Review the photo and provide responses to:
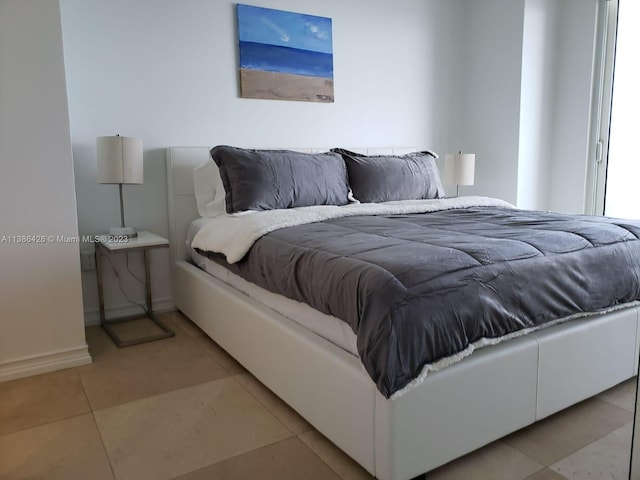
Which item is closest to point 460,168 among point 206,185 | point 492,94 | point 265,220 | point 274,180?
point 492,94

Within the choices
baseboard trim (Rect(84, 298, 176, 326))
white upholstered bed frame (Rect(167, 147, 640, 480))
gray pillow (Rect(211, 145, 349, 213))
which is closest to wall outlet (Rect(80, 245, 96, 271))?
baseboard trim (Rect(84, 298, 176, 326))

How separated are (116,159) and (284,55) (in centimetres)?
146

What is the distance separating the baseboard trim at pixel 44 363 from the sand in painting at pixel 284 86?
1911 mm

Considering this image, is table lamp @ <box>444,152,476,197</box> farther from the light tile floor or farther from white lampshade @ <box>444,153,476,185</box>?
the light tile floor

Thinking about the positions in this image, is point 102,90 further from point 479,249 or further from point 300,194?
point 479,249

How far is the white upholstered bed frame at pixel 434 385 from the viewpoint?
56.7 inches

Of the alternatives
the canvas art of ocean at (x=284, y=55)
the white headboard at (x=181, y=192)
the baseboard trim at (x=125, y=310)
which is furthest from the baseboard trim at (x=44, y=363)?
the canvas art of ocean at (x=284, y=55)

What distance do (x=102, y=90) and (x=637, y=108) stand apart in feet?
12.3

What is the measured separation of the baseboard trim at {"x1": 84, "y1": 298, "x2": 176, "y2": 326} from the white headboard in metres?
0.29

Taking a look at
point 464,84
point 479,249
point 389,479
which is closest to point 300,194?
point 479,249

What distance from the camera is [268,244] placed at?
2.12 metres

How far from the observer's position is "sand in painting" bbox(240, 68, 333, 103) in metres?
3.36

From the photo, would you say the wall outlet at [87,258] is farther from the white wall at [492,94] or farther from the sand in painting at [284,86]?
the white wall at [492,94]

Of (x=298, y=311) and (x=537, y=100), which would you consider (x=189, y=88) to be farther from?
(x=537, y=100)
